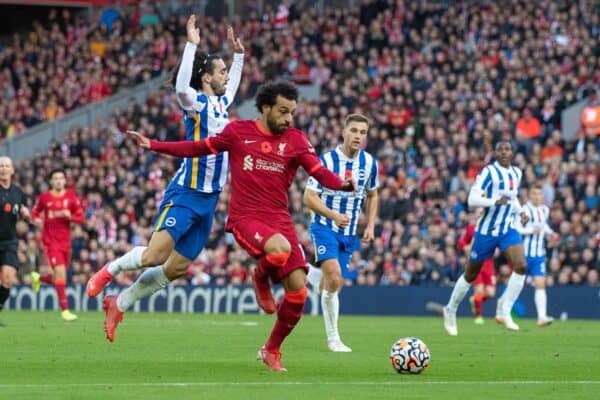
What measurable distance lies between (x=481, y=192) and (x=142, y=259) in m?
7.20

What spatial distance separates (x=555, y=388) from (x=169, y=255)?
169 inches

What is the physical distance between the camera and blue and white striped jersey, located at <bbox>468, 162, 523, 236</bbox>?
1961 centimetres

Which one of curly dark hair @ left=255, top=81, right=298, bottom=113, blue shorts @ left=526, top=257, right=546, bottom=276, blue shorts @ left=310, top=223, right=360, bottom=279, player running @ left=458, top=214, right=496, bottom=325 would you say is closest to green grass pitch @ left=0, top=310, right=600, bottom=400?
blue shorts @ left=310, top=223, right=360, bottom=279

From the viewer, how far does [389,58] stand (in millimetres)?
34688

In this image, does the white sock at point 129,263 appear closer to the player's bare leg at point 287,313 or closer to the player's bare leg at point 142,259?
the player's bare leg at point 142,259

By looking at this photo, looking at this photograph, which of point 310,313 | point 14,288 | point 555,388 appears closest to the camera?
point 555,388

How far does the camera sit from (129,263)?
45.4 feet

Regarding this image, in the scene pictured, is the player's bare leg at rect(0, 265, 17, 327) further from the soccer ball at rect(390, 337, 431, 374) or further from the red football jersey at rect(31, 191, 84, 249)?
the soccer ball at rect(390, 337, 431, 374)

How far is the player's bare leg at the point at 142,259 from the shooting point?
533 inches

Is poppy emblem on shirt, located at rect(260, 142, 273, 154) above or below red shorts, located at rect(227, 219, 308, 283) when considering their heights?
above

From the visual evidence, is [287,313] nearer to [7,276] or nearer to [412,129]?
[7,276]

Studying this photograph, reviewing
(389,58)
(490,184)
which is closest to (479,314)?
(490,184)

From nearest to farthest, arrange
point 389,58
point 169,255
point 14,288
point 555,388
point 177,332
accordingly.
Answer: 1. point 555,388
2. point 169,255
3. point 177,332
4. point 14,288
5. point 389,58

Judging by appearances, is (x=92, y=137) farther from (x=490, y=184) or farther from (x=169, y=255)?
(x=169, y=255)
